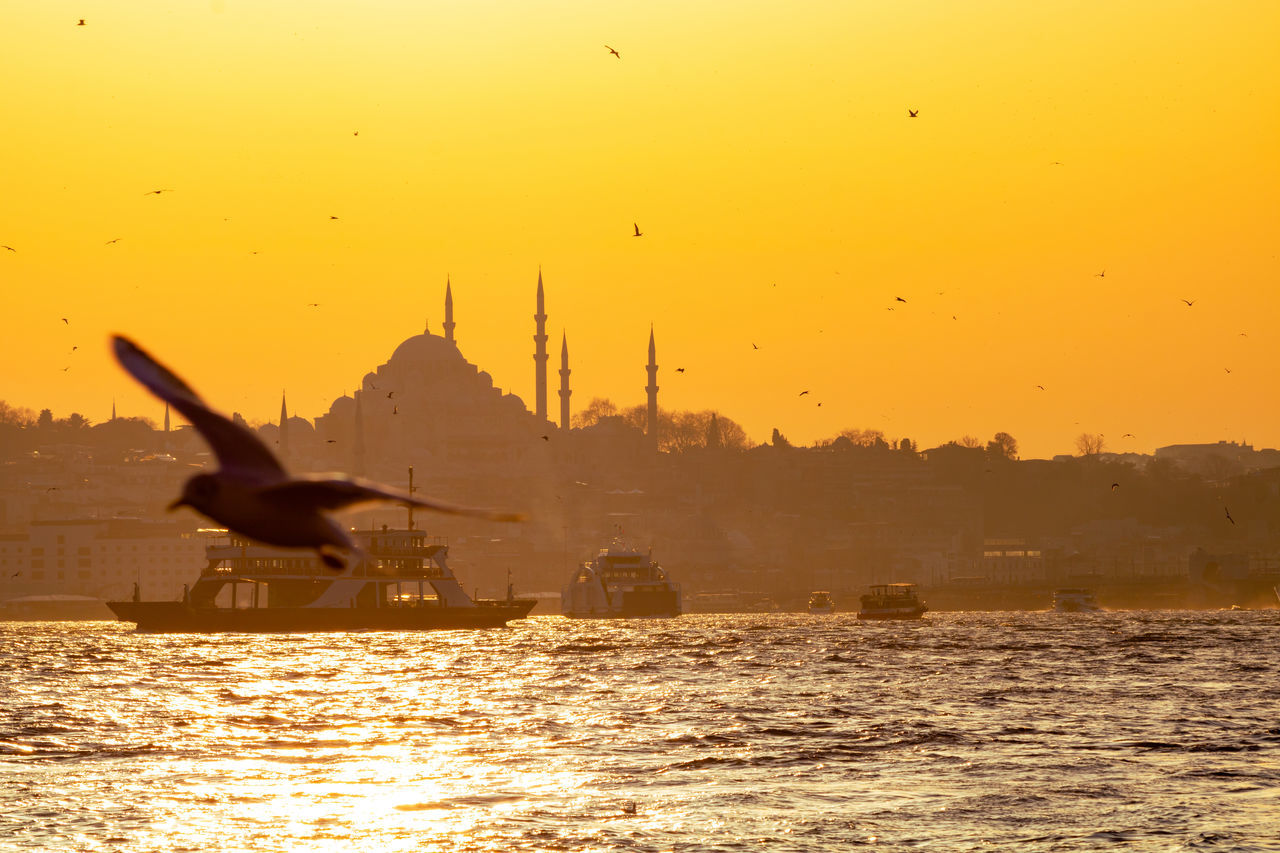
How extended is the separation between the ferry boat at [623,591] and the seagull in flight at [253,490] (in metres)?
134

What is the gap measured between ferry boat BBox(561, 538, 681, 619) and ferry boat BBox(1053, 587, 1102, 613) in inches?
1375

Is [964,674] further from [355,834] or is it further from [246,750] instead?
[355,834]

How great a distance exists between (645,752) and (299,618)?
223 ft

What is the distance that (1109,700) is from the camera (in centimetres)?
Result: 5294

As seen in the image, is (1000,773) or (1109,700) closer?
(1000,773)

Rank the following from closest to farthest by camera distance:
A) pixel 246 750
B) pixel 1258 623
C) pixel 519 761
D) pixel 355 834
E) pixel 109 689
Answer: pixel 355 834
pixel 519 761
pixel 246 750
pixel 109 689
pixel 1258 623

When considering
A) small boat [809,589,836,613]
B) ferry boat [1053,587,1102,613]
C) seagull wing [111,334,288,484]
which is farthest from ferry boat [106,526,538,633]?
seagull wing [111,334,288,484]

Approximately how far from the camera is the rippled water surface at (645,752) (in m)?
29.6

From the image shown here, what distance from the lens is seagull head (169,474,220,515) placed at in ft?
11.8

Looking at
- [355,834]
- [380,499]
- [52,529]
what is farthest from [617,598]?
[380,499]

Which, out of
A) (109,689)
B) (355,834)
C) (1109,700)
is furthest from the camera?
(109,689)

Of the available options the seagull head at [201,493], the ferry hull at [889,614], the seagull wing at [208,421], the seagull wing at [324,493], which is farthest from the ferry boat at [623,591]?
the seagull wing at [324,493]

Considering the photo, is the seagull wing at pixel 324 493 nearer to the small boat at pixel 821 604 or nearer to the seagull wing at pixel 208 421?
the seagull wing at pixel 208 421

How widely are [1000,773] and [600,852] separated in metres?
11.5
